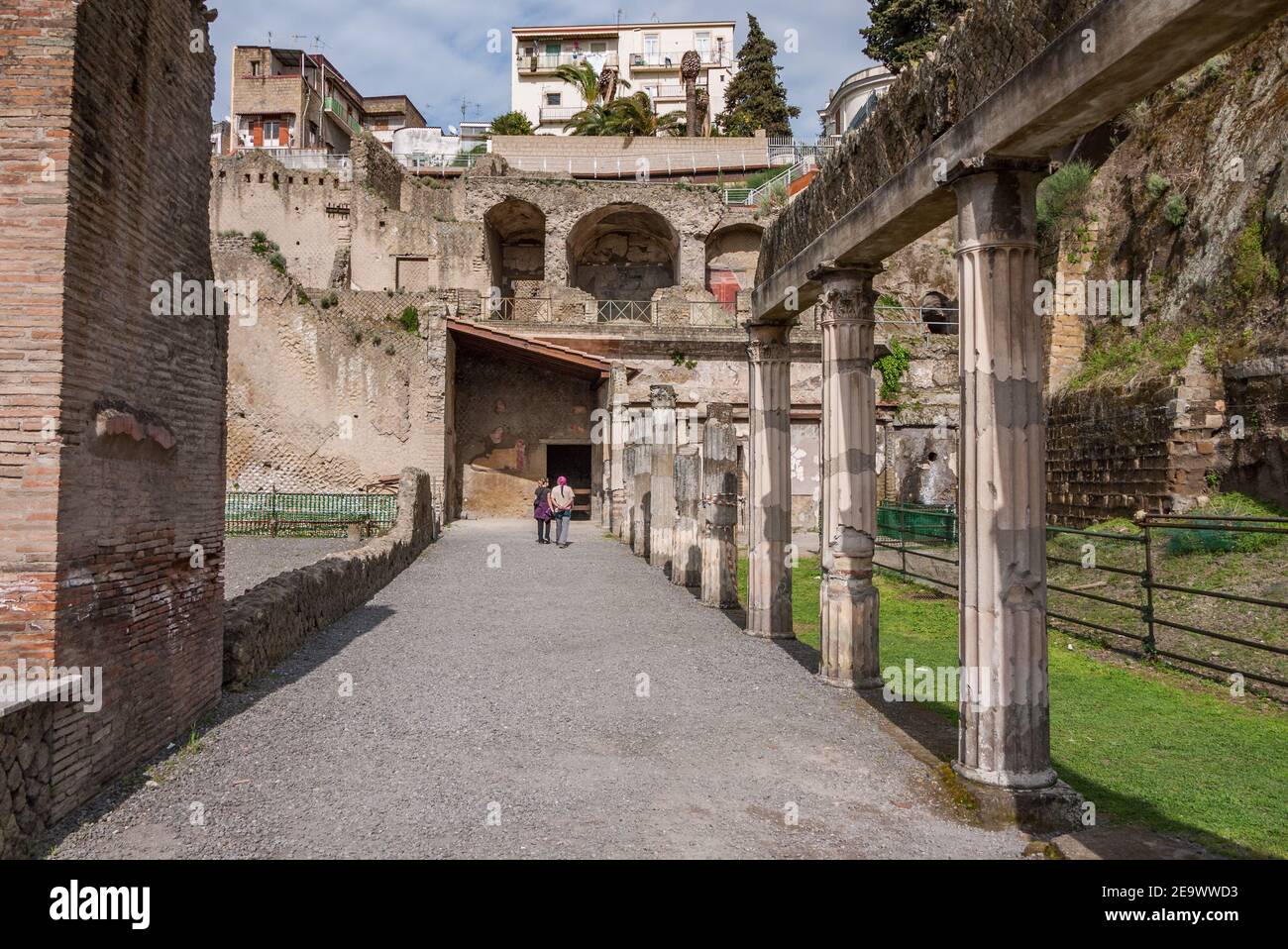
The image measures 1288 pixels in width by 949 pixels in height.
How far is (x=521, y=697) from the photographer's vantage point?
6.41 m

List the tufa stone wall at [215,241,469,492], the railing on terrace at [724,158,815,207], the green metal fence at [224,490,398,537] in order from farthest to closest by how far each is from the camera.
→ the railing on terrace at [724,158,815,207]
the tufa stone wall at [215,241,469,492]
the green metal fence at [224,490,398,537]

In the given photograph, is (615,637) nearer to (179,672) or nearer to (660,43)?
(179,672)

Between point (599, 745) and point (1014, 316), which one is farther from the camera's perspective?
point (599, 745)

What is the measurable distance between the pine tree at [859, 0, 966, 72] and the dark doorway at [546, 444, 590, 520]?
75.0 feet

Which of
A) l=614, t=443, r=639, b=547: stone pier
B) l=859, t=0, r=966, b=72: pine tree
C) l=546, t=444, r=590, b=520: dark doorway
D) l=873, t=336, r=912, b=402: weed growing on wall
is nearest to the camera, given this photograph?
l=614, t=443, r=639, b=547: stone pier

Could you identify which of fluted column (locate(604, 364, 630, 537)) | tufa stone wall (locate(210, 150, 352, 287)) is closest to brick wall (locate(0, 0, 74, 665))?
fluted column (locate(604, 364, 630, 537))

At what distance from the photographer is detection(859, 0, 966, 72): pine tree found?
36.2 m

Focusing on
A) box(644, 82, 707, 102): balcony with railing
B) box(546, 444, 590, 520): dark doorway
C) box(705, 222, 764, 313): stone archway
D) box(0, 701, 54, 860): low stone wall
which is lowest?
box(0, 701, 54, 860): low stone wall

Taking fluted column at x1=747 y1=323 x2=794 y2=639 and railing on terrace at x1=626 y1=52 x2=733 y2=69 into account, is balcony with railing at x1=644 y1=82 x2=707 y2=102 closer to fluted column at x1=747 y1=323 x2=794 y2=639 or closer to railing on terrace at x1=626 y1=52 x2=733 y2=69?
railing on terrace at x1=626 y1=52 x2=733 y2=69

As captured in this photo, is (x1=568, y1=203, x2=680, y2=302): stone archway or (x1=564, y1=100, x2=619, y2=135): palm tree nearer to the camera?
(x1=568, y1=203, x2=680, y2=302): stone archway

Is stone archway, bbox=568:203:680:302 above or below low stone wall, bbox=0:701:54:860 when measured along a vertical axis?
above

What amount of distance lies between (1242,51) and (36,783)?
20086mm

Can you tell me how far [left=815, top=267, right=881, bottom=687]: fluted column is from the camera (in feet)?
22.1
